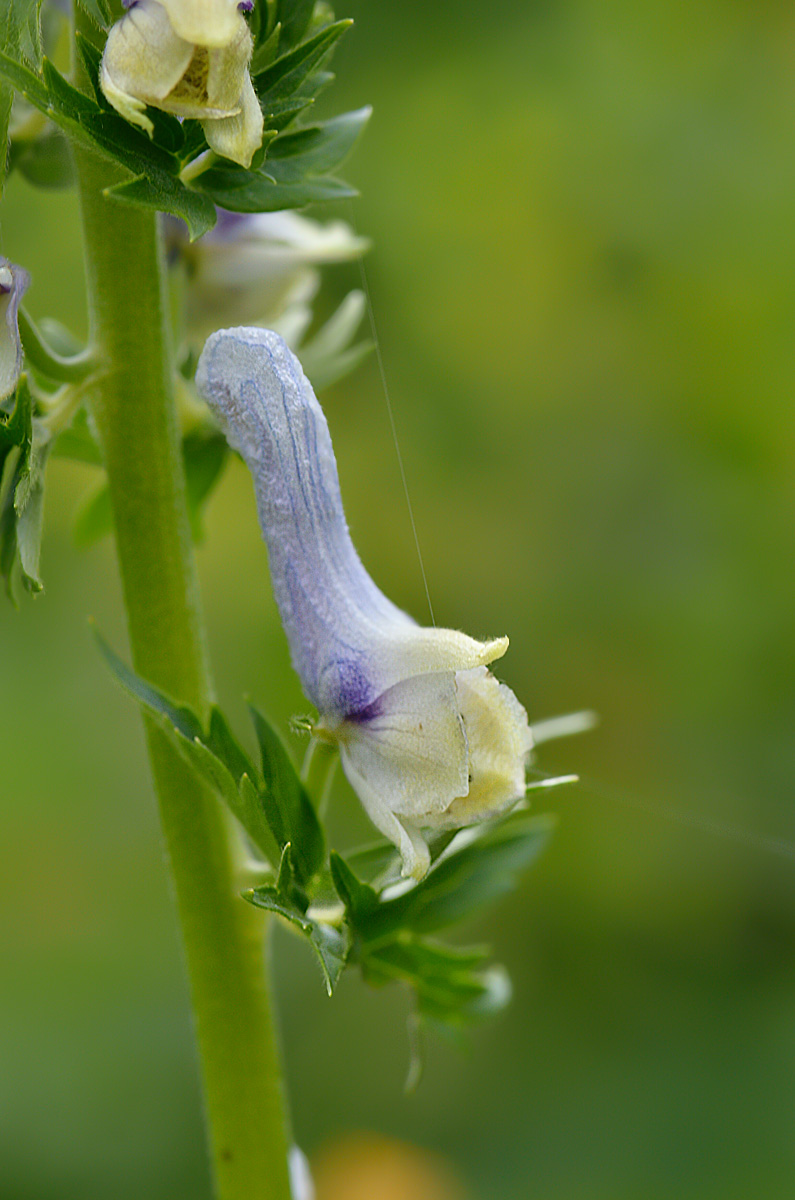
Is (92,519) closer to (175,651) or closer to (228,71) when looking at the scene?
(175,651)

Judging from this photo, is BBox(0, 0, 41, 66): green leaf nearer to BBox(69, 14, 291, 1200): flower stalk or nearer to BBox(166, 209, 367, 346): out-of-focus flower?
BBox(69, 14, 291, 1200): flower stalk

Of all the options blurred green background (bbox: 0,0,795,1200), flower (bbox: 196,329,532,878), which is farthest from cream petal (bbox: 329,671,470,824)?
blurred green background (bbox: 0,0,795,1200)

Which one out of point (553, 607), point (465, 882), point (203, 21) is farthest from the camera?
point (553, 607)

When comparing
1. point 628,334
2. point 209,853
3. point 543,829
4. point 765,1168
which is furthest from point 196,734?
point 628,334

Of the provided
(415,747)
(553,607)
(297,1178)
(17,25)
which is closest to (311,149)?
(17,25)

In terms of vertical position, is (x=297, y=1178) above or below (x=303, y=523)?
below

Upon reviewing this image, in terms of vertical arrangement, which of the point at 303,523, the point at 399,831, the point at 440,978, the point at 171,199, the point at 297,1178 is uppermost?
the point at 171,199

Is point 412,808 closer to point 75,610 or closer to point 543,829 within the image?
point 543,829
